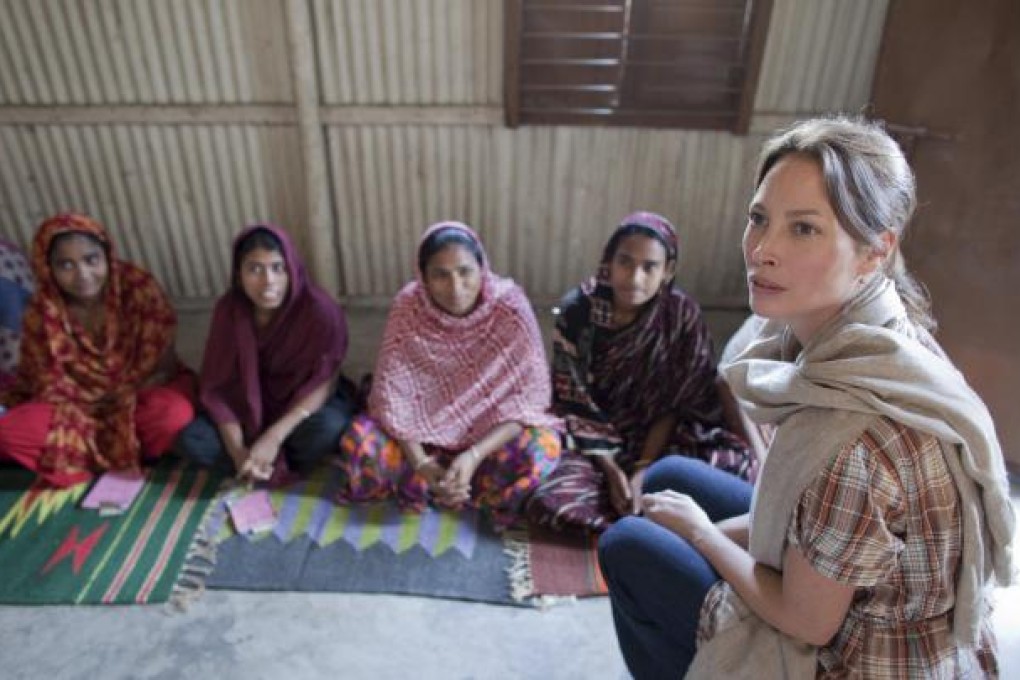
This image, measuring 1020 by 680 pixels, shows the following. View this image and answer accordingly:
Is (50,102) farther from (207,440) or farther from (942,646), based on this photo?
(942,646)

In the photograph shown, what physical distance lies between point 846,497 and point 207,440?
2051 millimetres

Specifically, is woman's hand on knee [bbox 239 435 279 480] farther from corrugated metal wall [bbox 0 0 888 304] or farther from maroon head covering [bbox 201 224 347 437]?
corrugated metal wall [bbox 0 0 888 304]

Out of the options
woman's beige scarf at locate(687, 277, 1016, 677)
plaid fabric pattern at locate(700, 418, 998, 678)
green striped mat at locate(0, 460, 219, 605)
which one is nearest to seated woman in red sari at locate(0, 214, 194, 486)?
green striped mat at locate(0, 460, 219, 605)

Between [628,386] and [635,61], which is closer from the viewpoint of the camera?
[628,386]

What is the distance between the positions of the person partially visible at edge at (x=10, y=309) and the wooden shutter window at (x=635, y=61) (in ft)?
7.19

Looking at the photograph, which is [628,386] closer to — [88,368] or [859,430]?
[859,430]

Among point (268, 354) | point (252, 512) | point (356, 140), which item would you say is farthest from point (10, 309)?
point (356, 140)

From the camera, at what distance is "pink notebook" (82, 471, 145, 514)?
2152 millimetres

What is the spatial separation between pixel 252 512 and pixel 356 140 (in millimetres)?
1846

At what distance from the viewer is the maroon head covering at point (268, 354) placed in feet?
7.55

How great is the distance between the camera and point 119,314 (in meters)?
2.38

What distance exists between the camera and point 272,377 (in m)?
2.42

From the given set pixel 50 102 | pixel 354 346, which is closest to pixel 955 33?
pixel 354 346

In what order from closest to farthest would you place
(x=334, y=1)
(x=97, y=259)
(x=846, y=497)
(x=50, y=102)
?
1. (x=846, y=497)
2. (x=97, y=259)
3. (x=334, y=1)
4. (x=50, y=102)
